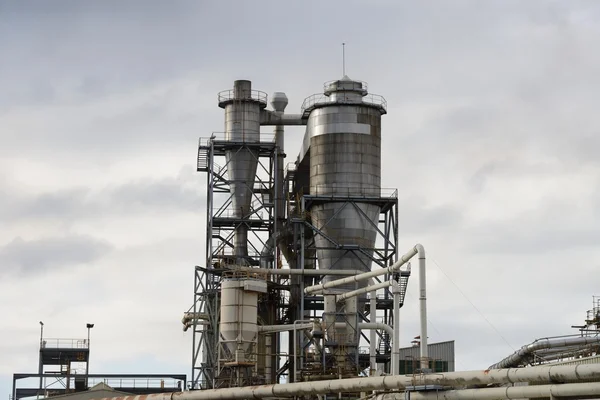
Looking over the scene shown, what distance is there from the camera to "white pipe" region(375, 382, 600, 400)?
139 ft

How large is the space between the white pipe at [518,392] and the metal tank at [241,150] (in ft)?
122

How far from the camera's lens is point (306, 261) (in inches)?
3386

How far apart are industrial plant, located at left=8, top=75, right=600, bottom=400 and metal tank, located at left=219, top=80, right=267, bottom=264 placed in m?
0.08

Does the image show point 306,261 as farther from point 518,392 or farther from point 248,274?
point 518,392

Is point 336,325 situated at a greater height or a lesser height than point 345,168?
lesser

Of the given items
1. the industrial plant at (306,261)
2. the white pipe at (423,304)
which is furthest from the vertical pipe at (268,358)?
the white pipe at (423,304)

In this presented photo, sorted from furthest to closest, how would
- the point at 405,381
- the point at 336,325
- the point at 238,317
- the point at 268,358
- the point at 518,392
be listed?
the point at 268,358 → the point at 336,325 → the point at 238,317 → the point at 405,381 → the point at 518,392

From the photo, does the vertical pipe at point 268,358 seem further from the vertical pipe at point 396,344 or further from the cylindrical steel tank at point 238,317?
the vertical pipe at point 396,344

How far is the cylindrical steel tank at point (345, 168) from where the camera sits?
8056cm

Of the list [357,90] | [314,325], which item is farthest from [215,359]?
[357,90]

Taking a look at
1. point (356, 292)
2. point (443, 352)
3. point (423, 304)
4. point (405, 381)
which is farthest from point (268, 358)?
point (405, 381)

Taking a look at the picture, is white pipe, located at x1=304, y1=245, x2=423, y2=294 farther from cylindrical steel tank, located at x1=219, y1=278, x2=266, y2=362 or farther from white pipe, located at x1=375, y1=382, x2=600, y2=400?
white pipe, located at x1=375, y1=382, x2=600, y2=400

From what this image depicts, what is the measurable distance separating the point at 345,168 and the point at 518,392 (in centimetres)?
3948

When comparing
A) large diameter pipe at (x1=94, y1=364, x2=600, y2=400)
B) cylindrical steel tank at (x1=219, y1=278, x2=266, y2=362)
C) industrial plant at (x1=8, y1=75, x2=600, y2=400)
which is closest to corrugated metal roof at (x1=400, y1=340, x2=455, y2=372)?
industrial plant at (x1=8, y1=75, x2=600, y2=400)
